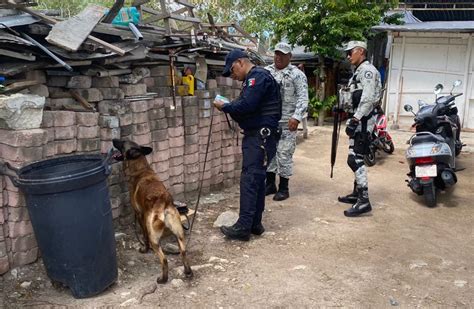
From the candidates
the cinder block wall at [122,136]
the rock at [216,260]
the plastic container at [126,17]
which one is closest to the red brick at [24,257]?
the cinder block wall at [122,136]

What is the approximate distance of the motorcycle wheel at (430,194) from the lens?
17.4 ft

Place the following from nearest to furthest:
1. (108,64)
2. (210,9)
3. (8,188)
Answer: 1. (8,188)
2. (108,64)
3. (210,9)

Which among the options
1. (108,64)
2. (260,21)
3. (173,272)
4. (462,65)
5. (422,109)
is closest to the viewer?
(173,272)

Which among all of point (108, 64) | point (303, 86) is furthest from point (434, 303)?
point (108, 64)

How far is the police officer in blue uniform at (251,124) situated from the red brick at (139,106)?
0.83m

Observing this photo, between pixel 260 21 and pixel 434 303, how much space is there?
11608 millimetres

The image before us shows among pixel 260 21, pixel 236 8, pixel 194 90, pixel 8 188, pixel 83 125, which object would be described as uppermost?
pixel 236 8

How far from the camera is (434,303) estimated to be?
320cm

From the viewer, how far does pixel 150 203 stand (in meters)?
3.49

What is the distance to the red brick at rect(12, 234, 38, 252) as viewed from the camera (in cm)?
335

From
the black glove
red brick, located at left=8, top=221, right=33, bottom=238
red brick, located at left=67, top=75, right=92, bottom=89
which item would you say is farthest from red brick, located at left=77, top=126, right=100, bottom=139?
the black glove

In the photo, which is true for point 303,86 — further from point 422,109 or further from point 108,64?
point 108,64

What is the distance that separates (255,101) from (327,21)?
7514 millimetres

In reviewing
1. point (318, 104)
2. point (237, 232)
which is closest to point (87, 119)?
point (237, 232)
